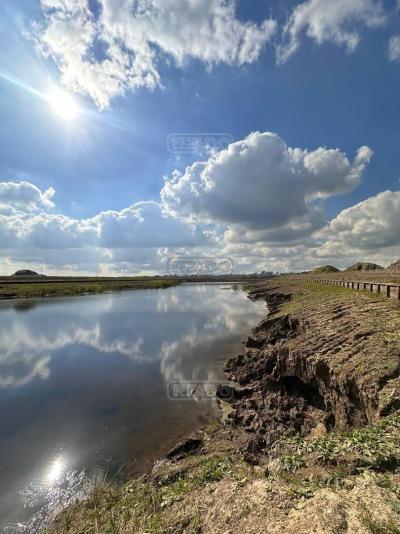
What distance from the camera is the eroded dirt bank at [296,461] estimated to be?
4.72 metres

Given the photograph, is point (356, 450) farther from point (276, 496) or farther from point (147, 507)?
point (147, 507)

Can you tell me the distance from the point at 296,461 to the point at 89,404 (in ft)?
42.3

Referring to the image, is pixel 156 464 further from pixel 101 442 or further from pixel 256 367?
pixel 256 367

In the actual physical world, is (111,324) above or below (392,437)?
below

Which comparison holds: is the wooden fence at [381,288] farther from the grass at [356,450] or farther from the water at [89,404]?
the grass at [356,450]

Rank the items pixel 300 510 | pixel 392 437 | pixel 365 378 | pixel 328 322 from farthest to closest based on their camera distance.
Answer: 1. pixel 328 322
2. pixel 365 378
3. pixel 392 437
4. pixel 300 510

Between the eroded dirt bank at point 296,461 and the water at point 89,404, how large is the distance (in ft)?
5.12

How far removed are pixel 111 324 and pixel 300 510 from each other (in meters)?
37.4

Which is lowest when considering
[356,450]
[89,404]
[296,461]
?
[89,404]

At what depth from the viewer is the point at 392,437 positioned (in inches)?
243

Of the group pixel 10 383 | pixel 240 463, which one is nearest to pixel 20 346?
pixel 10 383

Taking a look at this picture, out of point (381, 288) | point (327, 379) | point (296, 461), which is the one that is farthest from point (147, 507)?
point (381, 288)

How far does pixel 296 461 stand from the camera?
643 cm

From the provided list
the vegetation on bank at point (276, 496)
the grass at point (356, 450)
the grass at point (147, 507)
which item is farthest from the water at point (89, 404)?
the grass at point (356, 450)
